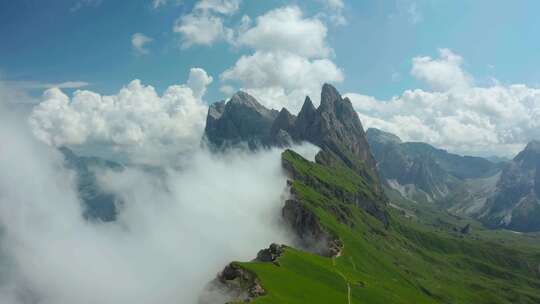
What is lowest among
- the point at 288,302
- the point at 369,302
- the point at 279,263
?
the point at 369,302

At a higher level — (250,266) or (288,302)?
(250,266)

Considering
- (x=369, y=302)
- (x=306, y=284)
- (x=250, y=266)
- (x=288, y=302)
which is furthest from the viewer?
(x=369, y=302)

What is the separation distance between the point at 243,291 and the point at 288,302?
1600 centimetres

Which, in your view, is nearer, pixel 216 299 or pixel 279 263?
pixel 216 299

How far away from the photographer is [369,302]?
193 m

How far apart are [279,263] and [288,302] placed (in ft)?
164

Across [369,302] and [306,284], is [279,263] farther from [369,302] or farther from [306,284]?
[369,302]

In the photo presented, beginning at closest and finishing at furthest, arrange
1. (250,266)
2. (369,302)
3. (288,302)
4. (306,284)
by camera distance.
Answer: (288,302) → (250,266) → (306,284) → (369,302)

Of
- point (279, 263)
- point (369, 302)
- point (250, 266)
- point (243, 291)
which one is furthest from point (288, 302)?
point (369, 302)

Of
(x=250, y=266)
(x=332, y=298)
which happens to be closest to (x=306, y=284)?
(x=332, y=298)

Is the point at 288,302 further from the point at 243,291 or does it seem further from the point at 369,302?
the point at 369,302

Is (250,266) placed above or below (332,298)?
above

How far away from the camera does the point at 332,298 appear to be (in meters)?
173

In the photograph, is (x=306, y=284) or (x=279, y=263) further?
(x=279, y=263)
